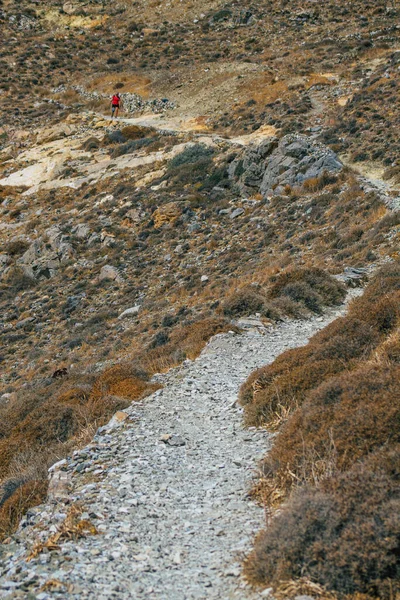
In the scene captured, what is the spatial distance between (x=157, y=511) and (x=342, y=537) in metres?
2.52

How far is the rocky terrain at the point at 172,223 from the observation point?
7.83 m

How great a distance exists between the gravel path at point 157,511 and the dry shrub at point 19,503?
1.09 ft

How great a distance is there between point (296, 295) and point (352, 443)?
1079 centimetres

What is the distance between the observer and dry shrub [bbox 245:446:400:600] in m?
4.24

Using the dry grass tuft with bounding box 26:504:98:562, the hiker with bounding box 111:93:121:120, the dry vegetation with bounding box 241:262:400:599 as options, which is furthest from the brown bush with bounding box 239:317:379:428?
the hiker with bounding box 111:93:121:120

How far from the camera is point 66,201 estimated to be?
40.5 metres

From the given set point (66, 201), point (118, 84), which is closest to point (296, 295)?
point (66, 201)

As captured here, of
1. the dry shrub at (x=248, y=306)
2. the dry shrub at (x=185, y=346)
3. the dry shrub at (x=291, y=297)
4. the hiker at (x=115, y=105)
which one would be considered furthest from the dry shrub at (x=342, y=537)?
the hiker at (x=115, y=105)

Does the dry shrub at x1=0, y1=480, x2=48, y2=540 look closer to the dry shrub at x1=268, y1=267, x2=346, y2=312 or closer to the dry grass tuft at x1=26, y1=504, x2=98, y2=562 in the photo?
the dry grass tuft at x1=26, y1=504, x2=98, y2=562

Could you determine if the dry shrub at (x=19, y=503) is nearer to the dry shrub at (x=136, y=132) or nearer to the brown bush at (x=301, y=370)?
the brown bush at (x=301, y=370)

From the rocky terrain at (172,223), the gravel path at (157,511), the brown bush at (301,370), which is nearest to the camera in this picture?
the gravel path at (157,511)

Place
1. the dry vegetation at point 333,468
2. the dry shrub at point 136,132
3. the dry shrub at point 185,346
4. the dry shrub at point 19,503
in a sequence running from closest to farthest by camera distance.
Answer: the dry vegetation at point 333,468 → the dry shrub at point 19,503 → the dry shrub at point 185,346 → the dry shrub at point 136,132

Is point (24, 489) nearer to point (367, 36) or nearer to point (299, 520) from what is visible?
point (299, 520)

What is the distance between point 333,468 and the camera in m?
5.64
